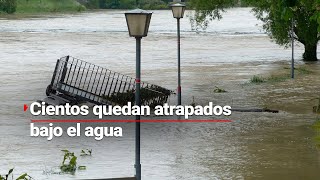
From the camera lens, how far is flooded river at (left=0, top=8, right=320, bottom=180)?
18453 millimetres

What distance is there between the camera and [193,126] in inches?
979

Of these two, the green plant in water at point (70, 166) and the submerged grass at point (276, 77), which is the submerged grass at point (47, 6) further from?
→ the green plant in water at point (70, 166)

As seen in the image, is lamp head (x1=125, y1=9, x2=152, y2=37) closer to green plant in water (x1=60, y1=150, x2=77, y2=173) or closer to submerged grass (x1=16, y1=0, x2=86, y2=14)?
green plant in water (x1=60, y1=150, x2=77, y2=173)

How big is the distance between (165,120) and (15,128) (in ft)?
15.4

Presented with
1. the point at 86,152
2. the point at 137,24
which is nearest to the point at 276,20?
the point at 86,152

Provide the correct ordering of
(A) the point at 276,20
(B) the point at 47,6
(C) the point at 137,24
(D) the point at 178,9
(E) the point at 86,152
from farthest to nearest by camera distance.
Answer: (B) the point at 47,6, (A) the point at 276,20, (D) the point at 178,9, (E) the point at 86,152, (C) the point at 137,24

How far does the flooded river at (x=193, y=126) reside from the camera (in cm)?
1845

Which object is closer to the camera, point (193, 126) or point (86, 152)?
point (86, 152)

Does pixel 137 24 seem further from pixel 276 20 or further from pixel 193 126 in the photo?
pixel 276 20

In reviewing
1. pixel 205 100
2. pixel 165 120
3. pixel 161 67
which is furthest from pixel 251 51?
pixel 165 120

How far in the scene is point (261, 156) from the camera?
1989 centimetres

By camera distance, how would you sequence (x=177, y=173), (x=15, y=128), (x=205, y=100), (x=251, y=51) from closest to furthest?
(x=177, y=173), (x=15, y=128), (x=205, y=100), (x=251, y=51)

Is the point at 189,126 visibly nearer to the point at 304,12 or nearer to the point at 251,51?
the point at 304,12

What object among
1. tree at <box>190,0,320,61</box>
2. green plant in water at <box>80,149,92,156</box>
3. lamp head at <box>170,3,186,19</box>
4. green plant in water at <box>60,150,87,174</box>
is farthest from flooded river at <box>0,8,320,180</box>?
lamp head at <box>170,3,186,19</box>
